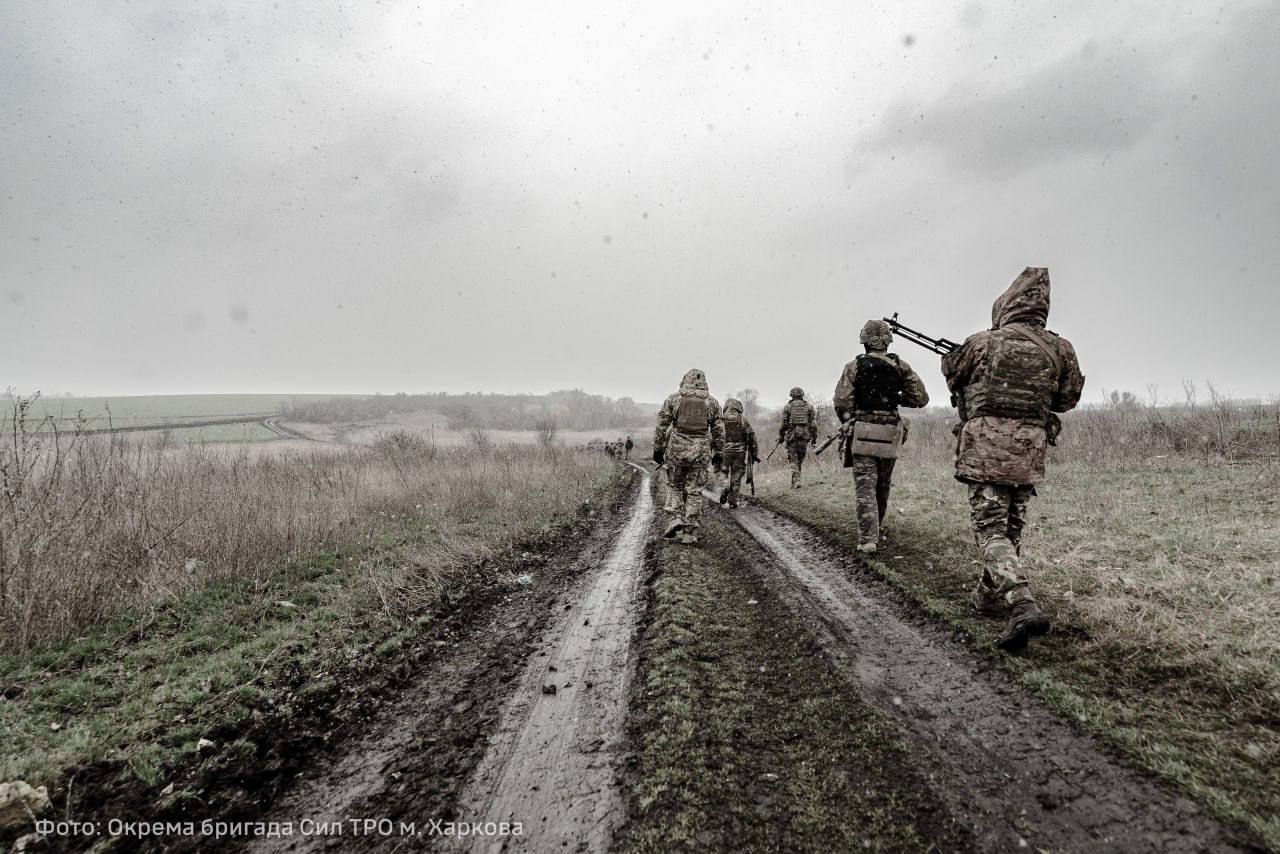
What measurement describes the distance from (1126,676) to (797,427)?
9.94m

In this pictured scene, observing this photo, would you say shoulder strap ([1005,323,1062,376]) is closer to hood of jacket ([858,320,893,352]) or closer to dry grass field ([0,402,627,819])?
hood of jacket ([858,320,893,352])

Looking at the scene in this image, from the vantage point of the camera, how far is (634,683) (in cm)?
330

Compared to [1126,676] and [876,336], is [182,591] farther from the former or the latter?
[876,336]

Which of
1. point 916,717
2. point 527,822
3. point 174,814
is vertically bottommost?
point 174,814

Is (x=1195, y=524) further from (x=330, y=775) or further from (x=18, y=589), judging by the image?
(x=18, y=589)

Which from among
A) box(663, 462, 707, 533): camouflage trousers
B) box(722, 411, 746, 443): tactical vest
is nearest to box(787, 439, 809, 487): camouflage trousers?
box(722, 411, 746, 443): tactical vest

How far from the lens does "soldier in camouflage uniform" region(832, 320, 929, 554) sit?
19.8 ft

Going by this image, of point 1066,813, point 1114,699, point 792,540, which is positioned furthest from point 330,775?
point 792,540

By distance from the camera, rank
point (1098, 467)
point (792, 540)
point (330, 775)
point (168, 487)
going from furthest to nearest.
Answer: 1. point (1098, 467)
2. point (792, 540)
3. point (168, 487)
4. point (330, 775)

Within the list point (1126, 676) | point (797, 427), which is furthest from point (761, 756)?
point (797, 427)

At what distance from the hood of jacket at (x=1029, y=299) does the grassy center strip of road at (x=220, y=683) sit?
5.38 metres

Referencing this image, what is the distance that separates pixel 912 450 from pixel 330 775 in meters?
18.6

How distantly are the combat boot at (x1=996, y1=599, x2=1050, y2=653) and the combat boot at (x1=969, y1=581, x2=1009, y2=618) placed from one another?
59cm

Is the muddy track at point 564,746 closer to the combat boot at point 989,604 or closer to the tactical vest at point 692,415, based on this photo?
the combat boot at point 989,604
